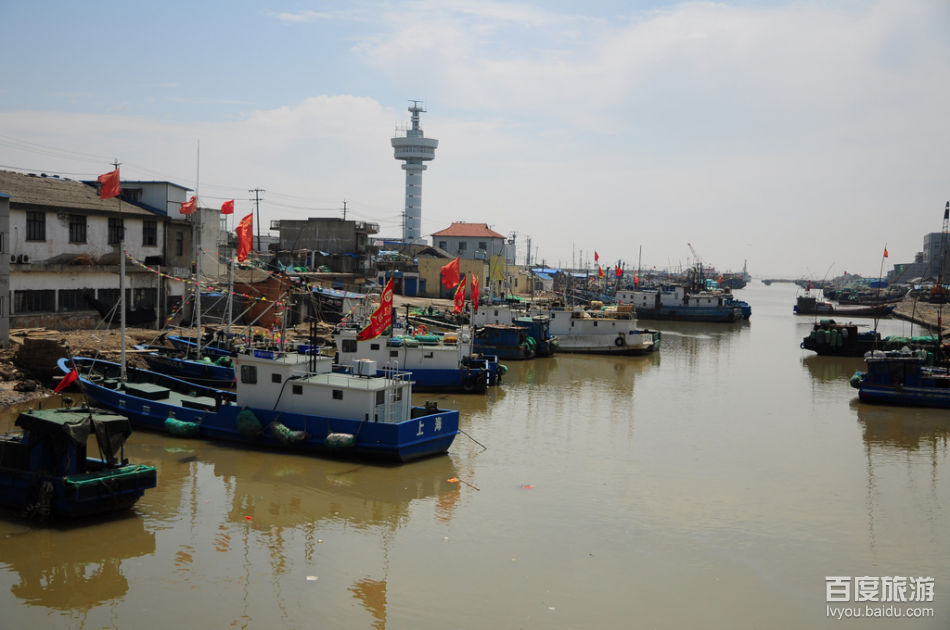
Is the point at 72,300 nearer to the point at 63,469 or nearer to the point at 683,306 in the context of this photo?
the point at 63,469

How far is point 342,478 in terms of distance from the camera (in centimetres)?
1823

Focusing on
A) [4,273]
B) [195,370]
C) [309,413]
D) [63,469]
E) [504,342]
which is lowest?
[63,469]

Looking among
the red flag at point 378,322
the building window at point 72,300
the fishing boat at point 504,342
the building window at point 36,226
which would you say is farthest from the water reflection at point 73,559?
the fishing boat at point 504,342

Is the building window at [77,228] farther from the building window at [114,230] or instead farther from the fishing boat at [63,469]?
the fishing boat at [63,469]

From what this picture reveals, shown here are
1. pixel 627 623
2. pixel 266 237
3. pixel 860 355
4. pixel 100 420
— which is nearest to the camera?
pixel 627 623

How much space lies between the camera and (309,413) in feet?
64.4

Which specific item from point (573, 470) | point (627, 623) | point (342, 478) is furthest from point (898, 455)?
point (342, 478)

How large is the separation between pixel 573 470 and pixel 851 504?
6674 millimetres

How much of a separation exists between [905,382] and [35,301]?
3488 cm

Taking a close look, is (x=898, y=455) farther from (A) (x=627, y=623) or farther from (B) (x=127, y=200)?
(B) (x=127, y=200)

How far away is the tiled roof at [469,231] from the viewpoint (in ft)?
277

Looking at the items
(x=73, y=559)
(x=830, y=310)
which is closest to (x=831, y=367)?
(x=73, y=559)

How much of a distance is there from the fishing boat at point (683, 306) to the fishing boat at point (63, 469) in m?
59.8

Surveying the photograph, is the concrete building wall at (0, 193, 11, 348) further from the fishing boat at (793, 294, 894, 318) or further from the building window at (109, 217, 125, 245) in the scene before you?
the fishing boat at (793, 294, 894, 318)
